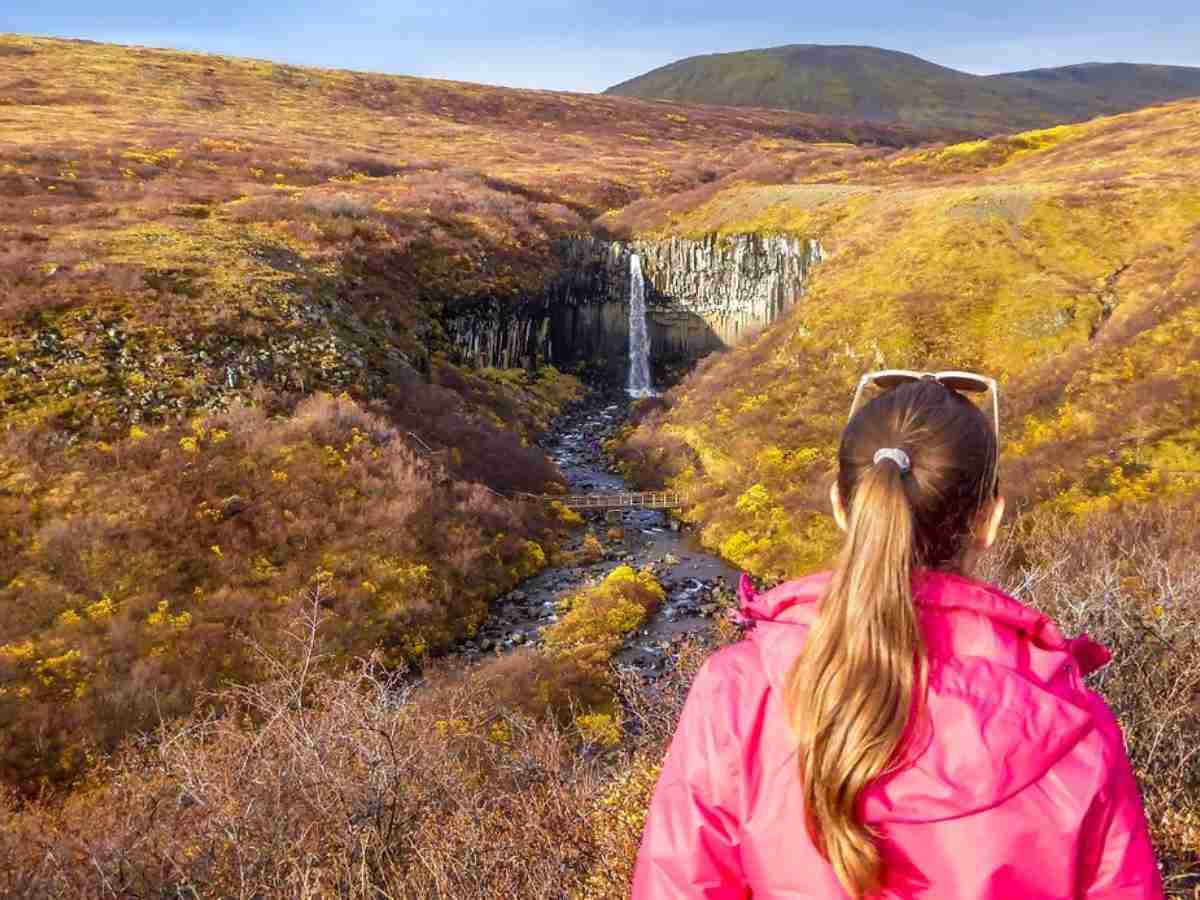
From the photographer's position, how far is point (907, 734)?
2131mm

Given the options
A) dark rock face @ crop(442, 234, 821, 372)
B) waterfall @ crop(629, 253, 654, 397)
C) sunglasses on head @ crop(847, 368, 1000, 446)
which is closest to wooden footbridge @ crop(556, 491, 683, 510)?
dark rock face @ crop(442, 234, 821, 372)

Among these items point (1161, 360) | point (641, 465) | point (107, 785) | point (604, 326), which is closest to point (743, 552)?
point (641, 465)

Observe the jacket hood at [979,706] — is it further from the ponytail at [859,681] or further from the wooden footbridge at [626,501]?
the wooden footbridge at [626,501]

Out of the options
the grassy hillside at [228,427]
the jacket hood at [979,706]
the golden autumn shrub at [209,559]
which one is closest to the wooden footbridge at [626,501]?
the grassy hillside at [228,427]

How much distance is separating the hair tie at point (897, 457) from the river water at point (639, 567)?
712 inches

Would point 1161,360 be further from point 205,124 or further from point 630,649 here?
point 205,124

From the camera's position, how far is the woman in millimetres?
2064

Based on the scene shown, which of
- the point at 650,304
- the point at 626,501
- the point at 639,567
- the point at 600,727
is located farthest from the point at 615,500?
the point at 650,304

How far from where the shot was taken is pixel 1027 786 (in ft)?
6.75

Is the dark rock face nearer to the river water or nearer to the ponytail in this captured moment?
the river water

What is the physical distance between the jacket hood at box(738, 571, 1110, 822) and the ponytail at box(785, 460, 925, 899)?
6cm

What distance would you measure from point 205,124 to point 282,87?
34.6 m

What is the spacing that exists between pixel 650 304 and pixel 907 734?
158 feet

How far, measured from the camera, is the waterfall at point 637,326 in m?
48.8
